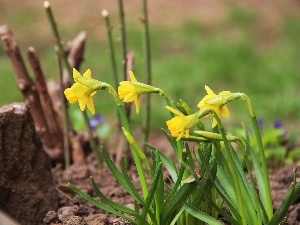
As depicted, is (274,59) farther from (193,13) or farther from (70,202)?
(70,202)

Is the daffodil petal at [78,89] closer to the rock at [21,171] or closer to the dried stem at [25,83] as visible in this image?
the rock at [21,171]

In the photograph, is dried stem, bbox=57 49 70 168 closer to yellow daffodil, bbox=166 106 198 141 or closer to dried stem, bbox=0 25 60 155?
dried stem, bbox=0 25 60 155

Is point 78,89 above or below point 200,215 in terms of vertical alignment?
above

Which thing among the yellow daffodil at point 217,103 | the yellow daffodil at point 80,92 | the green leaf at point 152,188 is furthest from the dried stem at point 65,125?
the yellow daffodil at point 217,103

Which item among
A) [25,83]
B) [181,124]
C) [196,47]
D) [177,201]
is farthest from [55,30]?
[196,47]

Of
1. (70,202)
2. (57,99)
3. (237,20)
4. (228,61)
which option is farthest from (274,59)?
(70,202)

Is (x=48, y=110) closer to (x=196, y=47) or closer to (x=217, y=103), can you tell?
(x=217, y=103)
